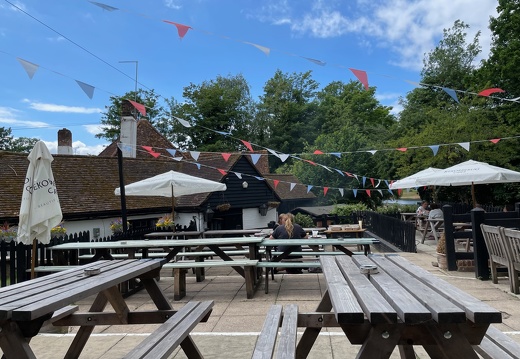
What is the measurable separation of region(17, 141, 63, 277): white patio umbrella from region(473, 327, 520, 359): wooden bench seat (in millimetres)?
6096

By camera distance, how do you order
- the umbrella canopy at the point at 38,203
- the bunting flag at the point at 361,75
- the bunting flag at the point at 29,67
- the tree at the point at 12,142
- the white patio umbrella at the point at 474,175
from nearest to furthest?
1. the bunting flag at the point at 29,67
2. the umbrella canopy at the point at 38,203
3. the bunting flag at the point at 361,75
4. the white patio umbrella at the point at 474,175
5. the tree at the point at 12,142

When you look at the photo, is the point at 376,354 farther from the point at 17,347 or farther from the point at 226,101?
the point at 226,101

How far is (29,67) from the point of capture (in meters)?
6.47

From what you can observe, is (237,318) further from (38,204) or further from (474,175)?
(474,175)

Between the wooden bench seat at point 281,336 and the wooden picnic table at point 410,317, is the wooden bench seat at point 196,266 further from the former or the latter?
the wooden picnic table at point 410,317

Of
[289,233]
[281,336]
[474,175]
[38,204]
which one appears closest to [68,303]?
[281,336]

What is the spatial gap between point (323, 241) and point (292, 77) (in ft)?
159

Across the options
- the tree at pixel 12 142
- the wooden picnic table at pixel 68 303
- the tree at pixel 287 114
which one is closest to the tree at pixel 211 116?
the tree at pixel 287 114

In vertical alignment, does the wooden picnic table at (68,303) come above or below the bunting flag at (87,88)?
below

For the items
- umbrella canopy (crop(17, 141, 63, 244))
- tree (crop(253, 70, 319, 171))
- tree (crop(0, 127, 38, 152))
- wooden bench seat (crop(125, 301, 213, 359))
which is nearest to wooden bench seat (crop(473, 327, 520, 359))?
wooden bench seat (crop(125, 301, 213, 359))

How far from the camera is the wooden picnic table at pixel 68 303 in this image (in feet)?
8.29

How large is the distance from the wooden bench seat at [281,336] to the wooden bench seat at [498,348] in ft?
3.71

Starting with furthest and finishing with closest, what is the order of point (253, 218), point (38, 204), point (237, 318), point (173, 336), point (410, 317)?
point (253, 218) < point (38, 204) < point (237, 318) < point (173, 336) < point (410, 317)

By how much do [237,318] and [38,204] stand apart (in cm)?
364
